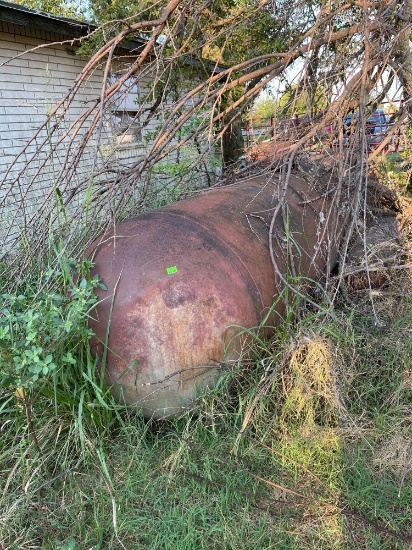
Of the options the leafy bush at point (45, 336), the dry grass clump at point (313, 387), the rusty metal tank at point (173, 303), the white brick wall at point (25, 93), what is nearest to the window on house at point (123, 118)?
the white brick wall at point (25, 93)

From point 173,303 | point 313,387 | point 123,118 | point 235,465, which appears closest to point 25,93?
point 123,118

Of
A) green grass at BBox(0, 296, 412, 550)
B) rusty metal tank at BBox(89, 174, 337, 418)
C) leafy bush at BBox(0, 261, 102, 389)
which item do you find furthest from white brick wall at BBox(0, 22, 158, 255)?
green grass at BBox(0, 296, 412, 550)

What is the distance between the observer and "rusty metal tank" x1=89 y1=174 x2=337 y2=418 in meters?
2.30

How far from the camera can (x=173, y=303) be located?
2301 millimetres

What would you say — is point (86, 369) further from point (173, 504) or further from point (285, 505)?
point (285, 505)

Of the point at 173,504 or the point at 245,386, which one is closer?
the point at 173,504

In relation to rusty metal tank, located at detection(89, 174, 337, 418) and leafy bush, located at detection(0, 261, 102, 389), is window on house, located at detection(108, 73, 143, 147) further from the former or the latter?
leafy bush, located at detection(0, 261, 102, 389)

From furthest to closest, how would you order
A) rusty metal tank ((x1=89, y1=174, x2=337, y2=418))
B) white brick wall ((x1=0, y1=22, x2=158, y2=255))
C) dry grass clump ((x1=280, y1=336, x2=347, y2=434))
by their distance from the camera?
white brick wall ((x1=0, y1=22, x2=158, y2=255)) → dry grass clump ((x1=280, y1=336, x2=347, y2=434)) → rusty metal tank ((x1=89, y1=174, x2=337, y2=418))

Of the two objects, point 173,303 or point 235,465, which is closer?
A: point 235,465

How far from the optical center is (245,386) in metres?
2.56

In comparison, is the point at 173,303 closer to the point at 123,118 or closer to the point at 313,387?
the point at 313,387

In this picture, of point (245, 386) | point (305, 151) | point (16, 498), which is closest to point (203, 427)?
point (245, 386)

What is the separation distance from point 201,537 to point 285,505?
1.23 feet

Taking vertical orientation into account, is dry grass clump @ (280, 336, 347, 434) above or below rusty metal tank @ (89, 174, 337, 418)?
below
